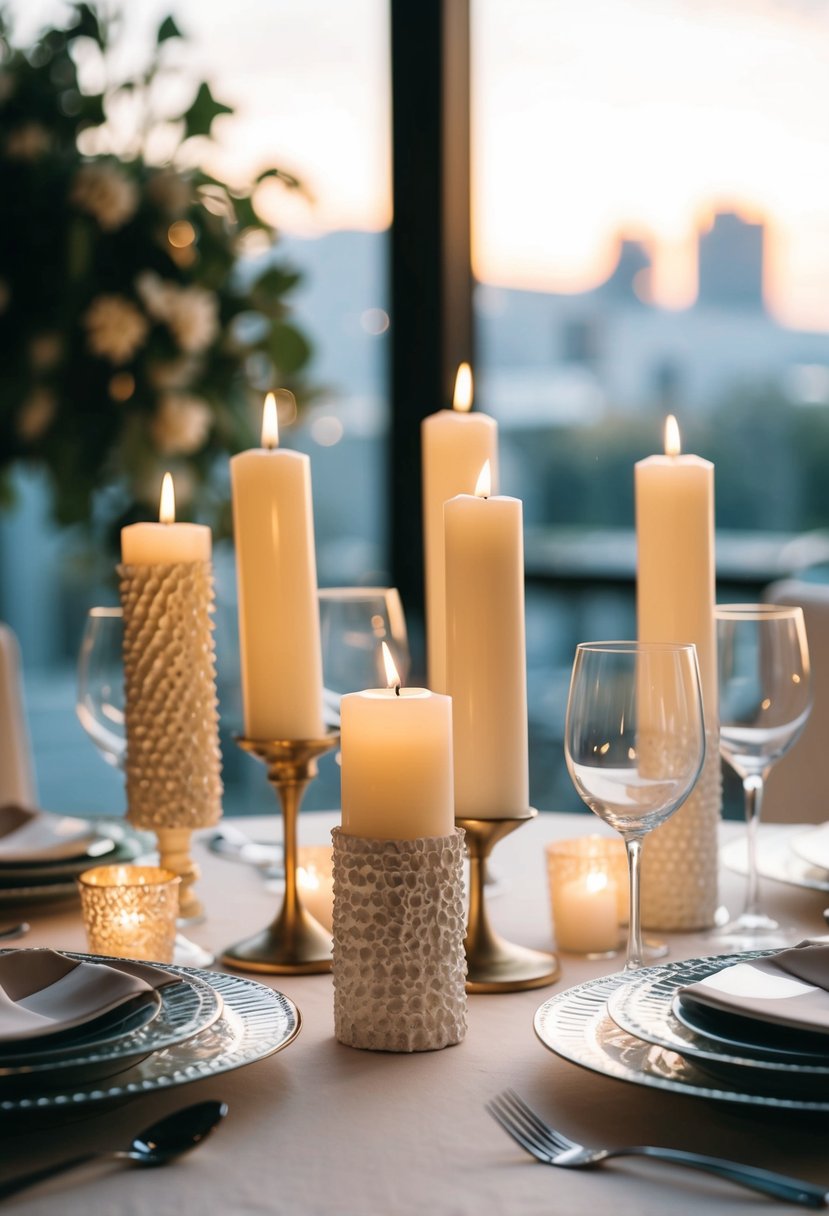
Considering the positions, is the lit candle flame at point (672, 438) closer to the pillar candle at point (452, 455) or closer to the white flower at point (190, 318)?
the pillar candle at point (452, 455)

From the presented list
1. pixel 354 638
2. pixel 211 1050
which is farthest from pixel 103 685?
pixel 211 1050

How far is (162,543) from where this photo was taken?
115cm

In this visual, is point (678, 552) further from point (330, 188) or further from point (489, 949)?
point (330, 188)

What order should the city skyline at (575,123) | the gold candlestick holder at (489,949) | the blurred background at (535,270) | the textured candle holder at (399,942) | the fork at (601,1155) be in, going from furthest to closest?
the city skyline at (575,123) < the blurred background at (535,270) < the gold candlestick holder at (489,949) < the textured candle holder at (399,942) < the fork at (601,1155)

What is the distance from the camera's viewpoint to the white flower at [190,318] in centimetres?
238

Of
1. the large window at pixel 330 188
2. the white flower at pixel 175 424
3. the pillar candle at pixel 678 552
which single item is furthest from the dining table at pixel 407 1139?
the large window at pixel 330 188

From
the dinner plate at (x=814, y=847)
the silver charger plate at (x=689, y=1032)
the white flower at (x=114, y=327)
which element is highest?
the white flower at (x=114, y=327)

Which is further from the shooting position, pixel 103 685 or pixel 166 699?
pixel 103 685

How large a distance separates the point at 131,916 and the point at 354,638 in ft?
1.13

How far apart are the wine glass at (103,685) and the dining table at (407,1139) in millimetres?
467

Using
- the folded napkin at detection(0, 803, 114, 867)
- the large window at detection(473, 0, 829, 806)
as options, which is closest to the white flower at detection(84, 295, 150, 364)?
the large window at detection(473, 0, 829, 806)

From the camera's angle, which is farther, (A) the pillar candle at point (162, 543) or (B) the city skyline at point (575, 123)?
(B) the city skyline at point (575, 123)

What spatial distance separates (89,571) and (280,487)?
Result: 1629mm

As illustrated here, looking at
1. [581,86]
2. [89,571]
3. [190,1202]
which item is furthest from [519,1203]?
[581,86]
